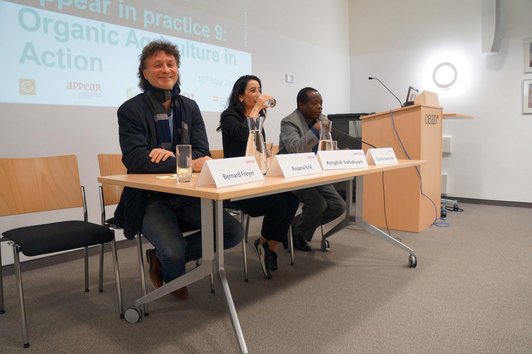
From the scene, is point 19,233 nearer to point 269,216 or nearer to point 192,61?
point 269,216

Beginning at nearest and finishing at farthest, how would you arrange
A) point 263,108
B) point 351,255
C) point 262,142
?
point 262,142, point 263,108, point 351,255

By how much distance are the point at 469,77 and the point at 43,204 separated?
4.58 m

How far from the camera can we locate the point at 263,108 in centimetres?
219

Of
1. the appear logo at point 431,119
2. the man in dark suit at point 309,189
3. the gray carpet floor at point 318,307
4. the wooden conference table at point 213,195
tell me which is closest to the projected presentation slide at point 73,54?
the gray carpet floor at point 318,307

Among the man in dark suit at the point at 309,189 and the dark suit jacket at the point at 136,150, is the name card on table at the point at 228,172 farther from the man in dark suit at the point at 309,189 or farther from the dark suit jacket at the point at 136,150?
the man in dark suit at the point at 309,189

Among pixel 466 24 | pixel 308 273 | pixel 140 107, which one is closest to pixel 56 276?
pixel 140 107

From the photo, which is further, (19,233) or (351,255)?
(351,255)

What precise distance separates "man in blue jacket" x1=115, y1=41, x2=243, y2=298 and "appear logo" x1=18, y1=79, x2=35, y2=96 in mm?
1005

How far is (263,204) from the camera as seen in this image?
2176 millimetres

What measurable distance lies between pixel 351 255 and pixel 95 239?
5.40 feet

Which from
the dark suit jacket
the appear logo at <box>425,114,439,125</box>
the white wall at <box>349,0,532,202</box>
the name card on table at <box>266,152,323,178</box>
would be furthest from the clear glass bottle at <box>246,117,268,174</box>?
the white wall at <box>349,0,532,202</box>

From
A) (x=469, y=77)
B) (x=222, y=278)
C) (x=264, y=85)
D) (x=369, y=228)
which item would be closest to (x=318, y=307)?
(x=222, y=278)

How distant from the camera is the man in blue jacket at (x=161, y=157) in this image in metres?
1.63

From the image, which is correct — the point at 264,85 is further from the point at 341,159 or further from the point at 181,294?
the point at 181,294
